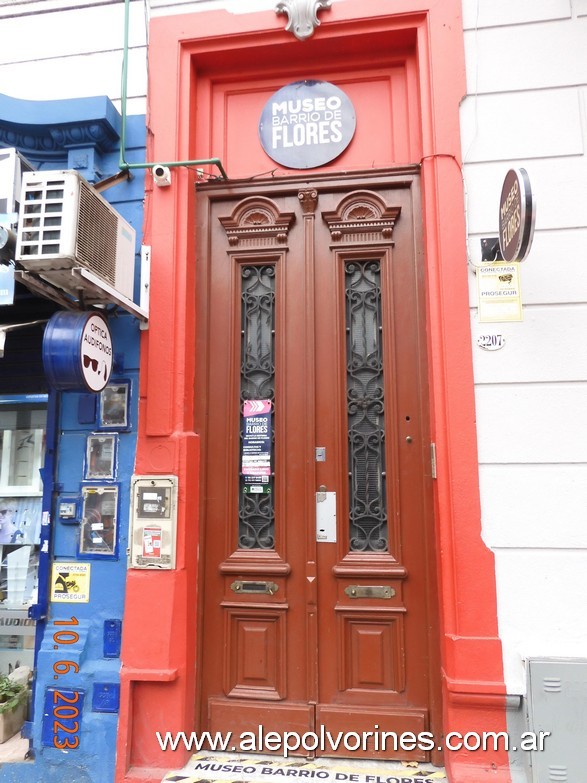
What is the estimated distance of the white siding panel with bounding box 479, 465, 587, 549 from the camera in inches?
125

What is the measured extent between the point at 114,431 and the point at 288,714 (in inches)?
84.4

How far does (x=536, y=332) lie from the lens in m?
3.35

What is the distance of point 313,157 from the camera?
3928mm

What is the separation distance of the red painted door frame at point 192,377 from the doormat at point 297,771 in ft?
0.44

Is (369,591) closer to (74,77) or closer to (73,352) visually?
(73,352)

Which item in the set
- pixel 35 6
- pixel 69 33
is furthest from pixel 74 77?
pixel 35 6

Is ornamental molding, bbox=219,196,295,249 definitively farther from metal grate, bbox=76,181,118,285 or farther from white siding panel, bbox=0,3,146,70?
white siding panel, bbox=0,3,146,70

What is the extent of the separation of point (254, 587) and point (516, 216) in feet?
9.10

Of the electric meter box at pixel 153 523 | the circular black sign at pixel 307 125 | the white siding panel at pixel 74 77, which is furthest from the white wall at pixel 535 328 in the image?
the electric meter box at pixel 153 523

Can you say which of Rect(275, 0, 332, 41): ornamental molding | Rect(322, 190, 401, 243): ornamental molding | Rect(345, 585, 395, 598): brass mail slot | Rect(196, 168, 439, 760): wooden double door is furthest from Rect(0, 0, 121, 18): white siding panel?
Rect(345, 585, 395, 598): brass mail slot

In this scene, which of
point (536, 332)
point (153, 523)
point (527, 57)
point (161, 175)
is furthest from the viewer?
point (161, 175)

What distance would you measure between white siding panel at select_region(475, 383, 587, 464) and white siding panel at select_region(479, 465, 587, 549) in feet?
0.26

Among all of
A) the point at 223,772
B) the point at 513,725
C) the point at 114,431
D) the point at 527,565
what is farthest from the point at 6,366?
the point at 513,725

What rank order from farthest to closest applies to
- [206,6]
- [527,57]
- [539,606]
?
[206,6]
[527,57]
[539,606]
